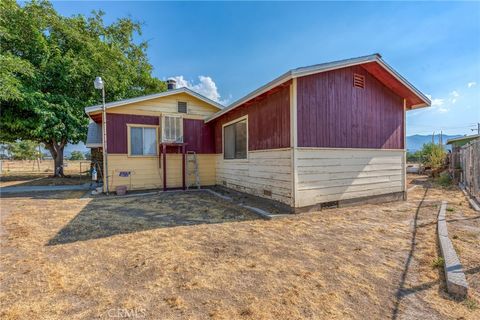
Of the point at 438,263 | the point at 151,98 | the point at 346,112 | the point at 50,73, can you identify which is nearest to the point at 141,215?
the point at 151,98

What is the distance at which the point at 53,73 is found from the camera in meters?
11.8

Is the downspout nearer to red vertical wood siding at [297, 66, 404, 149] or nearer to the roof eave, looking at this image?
red vertical wood siding at [297, 66, 404, 149]

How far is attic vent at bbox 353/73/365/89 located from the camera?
18.9ft

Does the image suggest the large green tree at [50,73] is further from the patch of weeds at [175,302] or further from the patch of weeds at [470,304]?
the patch of weeds at [470,304]

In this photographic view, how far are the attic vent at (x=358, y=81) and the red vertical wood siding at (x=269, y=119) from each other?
203 centimetres

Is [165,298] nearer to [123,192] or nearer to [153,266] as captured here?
[153,266]

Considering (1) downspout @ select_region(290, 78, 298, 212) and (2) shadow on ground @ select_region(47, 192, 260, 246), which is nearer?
(2) shadow on ground @ select_region(47, 192, 260, 246)

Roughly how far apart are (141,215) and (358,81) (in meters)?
6.37

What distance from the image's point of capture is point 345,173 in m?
5.69

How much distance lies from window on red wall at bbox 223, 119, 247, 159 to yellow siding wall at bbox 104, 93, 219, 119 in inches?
59.2

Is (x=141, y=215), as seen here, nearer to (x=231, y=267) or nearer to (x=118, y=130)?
(x=231, y=267)

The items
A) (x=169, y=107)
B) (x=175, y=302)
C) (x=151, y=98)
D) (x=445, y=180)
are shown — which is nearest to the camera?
(x=175, y=302)

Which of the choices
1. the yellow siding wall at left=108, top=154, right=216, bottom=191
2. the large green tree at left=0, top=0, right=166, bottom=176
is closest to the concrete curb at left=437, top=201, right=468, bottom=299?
the yellow siding wall at left=108, top=154, right=216, bottom=191

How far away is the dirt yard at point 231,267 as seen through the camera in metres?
1.91
